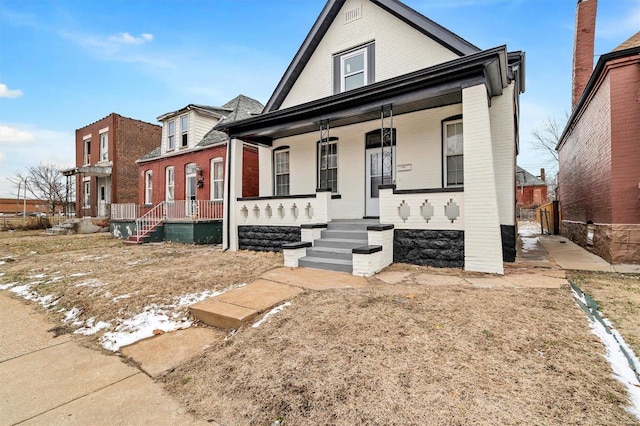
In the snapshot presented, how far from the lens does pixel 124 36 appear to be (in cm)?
1339

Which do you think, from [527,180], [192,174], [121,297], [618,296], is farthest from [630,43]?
[527,180]

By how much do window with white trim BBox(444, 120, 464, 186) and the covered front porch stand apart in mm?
26

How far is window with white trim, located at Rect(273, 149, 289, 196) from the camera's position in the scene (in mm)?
10875

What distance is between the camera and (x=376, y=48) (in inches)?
352

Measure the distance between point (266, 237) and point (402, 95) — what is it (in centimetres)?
544

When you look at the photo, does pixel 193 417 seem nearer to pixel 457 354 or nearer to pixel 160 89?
pixel 457 354

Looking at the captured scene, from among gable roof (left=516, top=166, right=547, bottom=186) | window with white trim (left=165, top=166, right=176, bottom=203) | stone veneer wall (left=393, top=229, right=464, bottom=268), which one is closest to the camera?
stone veneer wall (left=393, top=229, right=464, bottom=268)

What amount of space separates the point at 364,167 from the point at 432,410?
7.75 m

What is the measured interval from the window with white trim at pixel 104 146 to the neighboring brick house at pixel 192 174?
5.62m

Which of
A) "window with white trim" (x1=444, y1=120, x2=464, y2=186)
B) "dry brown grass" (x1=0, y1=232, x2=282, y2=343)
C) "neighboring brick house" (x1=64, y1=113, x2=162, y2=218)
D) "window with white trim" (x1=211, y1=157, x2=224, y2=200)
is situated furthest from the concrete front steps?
"neighboring brick house" (x1=64, y1=113, x2=162, y2=218)

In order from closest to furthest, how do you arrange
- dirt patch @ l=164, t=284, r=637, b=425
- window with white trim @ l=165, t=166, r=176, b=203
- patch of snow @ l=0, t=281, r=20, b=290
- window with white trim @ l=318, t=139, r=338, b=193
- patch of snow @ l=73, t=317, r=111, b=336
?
dirt patch @ l=164, t=284, r=637, b=425, patch of snow @ l=73, t=317, r=111, b=336, patch of snow @ l=0, t=281, r=20, b=290, window with white trim @ l=318, t=139, r=338, b=193, window with white trim @ l=165, t=166, r=176, b=203

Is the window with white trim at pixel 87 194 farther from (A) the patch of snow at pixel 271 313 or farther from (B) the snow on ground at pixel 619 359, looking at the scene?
(B) the snow on ground at pixel 619 359

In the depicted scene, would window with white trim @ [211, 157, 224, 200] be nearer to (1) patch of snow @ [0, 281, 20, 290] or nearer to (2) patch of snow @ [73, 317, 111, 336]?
(1) patch of snow @ [0, 281, 20, 290]

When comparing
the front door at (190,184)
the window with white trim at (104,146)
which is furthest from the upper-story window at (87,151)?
the front door at (190,184)
